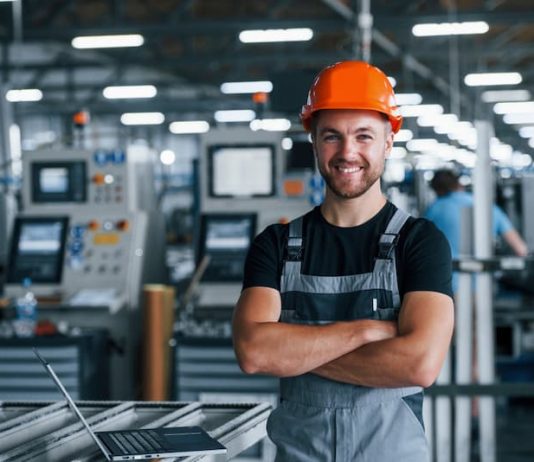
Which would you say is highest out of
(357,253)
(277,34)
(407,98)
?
(407,98)

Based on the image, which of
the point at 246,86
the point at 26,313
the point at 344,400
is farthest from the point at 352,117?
the point at 246,86

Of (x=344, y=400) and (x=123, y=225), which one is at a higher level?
(x=123, y=225)

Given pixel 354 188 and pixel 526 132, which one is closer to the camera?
pixel 354 188

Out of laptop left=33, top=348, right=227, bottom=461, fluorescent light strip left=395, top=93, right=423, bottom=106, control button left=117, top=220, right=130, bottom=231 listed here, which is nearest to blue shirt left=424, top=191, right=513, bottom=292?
control button left=117, top=220, right=130, bottom=231

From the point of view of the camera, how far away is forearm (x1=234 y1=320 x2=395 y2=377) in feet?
7.43

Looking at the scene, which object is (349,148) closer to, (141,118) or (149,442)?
(149,442)

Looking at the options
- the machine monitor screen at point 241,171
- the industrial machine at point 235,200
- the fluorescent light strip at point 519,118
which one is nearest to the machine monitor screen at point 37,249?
the industrial machine at point 235,200

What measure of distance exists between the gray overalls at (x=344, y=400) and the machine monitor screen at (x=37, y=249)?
14.3 feet

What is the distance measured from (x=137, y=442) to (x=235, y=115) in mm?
20172

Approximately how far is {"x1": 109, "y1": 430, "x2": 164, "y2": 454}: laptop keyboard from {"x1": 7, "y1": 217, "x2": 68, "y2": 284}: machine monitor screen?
4423 millimetres

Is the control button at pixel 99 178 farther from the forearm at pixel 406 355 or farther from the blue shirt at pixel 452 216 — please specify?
the forearm at pixel 406 355

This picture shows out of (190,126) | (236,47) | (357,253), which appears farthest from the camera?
(190,126)

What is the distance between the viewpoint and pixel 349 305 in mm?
2332

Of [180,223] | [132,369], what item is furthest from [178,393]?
[180,223]
